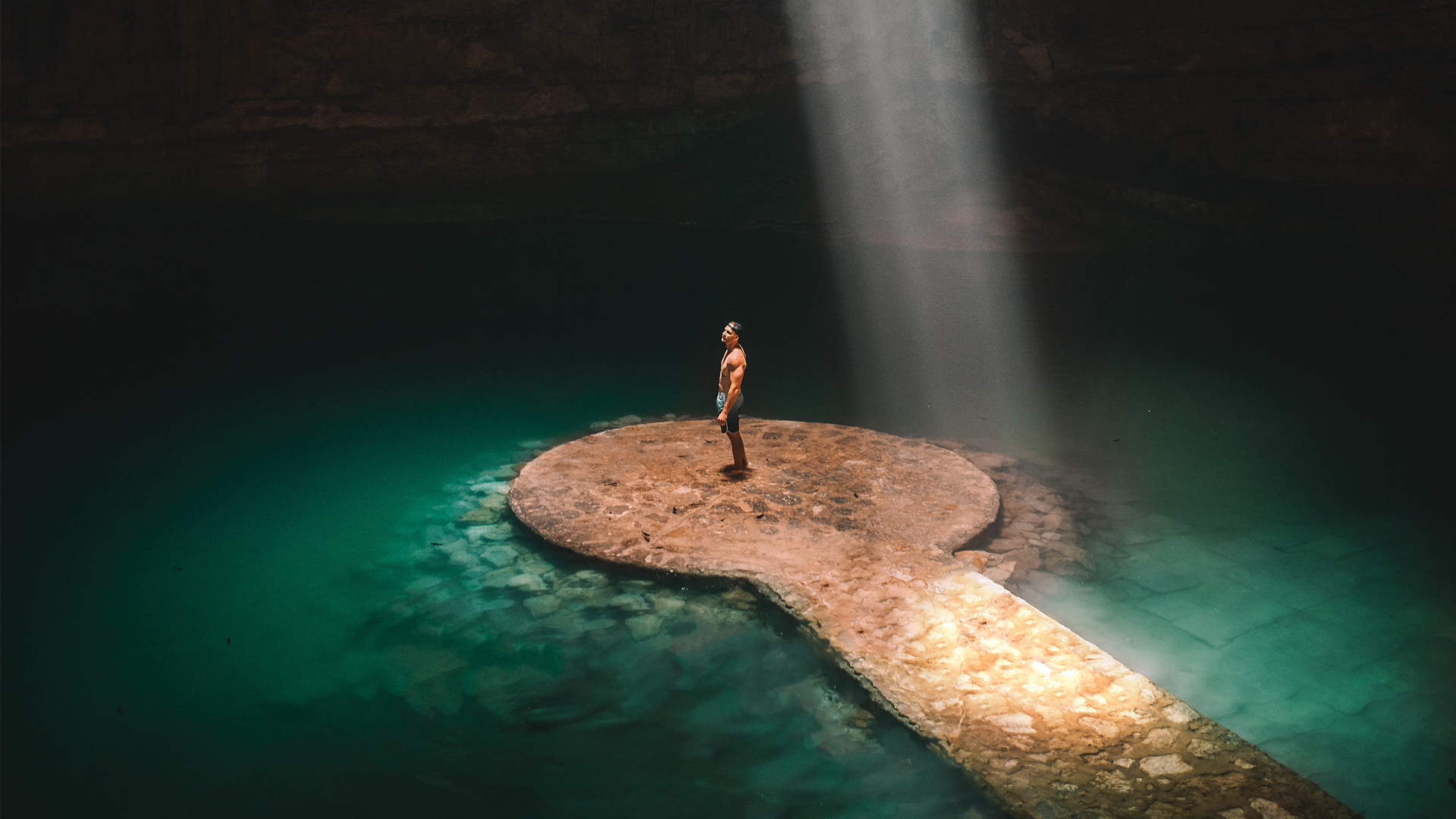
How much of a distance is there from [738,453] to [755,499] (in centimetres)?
58

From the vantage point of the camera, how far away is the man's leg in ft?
24.8

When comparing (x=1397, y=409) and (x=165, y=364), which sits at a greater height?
(x=165, y=364)

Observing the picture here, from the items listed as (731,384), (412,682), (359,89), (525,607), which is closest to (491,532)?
(525,607)

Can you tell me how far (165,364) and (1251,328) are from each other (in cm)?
1427

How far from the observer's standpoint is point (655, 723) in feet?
16.4

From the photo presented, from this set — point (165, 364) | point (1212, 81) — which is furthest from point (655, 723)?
point (1212, 81)

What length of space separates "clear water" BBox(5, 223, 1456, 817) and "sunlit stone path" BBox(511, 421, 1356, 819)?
0.26 metres

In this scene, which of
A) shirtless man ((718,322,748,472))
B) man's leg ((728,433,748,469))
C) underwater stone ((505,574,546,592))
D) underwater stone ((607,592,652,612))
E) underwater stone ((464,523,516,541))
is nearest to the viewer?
underwater stone ((607,592,652,612))

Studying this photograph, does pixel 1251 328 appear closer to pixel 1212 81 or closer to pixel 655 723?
pixel 1212 81

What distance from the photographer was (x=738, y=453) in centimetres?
767

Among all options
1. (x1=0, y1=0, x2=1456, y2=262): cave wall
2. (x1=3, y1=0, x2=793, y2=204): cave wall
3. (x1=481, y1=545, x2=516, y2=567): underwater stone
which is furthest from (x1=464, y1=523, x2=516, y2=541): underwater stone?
(x1=3, y1=0, x2=793, y2=204): cave wall

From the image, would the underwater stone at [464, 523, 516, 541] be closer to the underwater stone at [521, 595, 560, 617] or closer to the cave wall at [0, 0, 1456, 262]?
the underwater stone at [521, 595, 560, 617]

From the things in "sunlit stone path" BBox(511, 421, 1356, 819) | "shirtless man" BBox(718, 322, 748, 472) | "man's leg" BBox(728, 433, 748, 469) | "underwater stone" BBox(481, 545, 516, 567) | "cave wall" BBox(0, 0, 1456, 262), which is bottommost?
"sunlit stone path" BBox(511, 421, 1356, 819)

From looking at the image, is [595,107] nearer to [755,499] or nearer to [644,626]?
[755,499]
